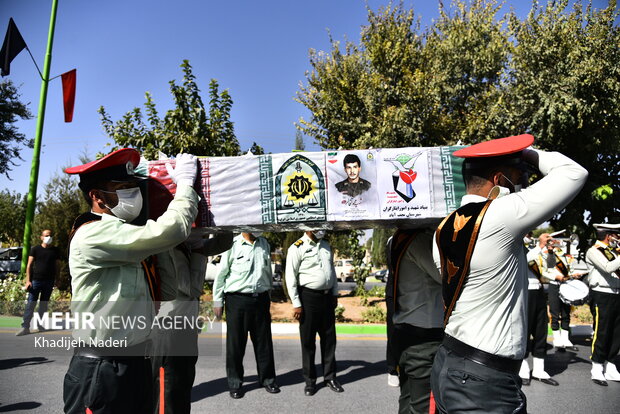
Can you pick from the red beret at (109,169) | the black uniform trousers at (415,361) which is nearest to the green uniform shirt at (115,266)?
the red beret at (109,169)

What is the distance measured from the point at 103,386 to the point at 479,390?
1.91 metres

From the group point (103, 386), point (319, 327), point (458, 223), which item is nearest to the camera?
point (458, 223)

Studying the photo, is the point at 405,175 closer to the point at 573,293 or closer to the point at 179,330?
the point at 179,330

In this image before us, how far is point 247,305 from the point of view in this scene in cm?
565

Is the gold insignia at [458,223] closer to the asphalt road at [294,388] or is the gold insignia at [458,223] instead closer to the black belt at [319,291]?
the asphalt road at [294,388]

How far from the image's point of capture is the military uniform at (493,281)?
2021 mm

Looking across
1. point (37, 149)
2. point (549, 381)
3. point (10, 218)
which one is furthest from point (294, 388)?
point (10, 218)

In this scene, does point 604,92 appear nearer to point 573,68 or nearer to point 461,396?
point 573,68

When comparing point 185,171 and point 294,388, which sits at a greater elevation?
point 185,171

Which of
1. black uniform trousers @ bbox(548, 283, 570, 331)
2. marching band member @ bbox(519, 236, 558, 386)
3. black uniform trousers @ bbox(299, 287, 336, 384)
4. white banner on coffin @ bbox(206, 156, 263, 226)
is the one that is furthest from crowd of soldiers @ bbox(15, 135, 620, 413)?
Answer: black uniform trousers @ bbox(548, 283, 570, 331)

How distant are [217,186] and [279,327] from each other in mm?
7310

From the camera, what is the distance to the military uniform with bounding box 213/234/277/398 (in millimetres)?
5566

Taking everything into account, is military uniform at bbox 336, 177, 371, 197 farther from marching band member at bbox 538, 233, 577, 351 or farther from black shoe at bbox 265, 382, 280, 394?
marching band member at bbox 538, 233, 577, 351

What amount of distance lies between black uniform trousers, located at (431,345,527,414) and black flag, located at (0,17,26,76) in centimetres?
1299
